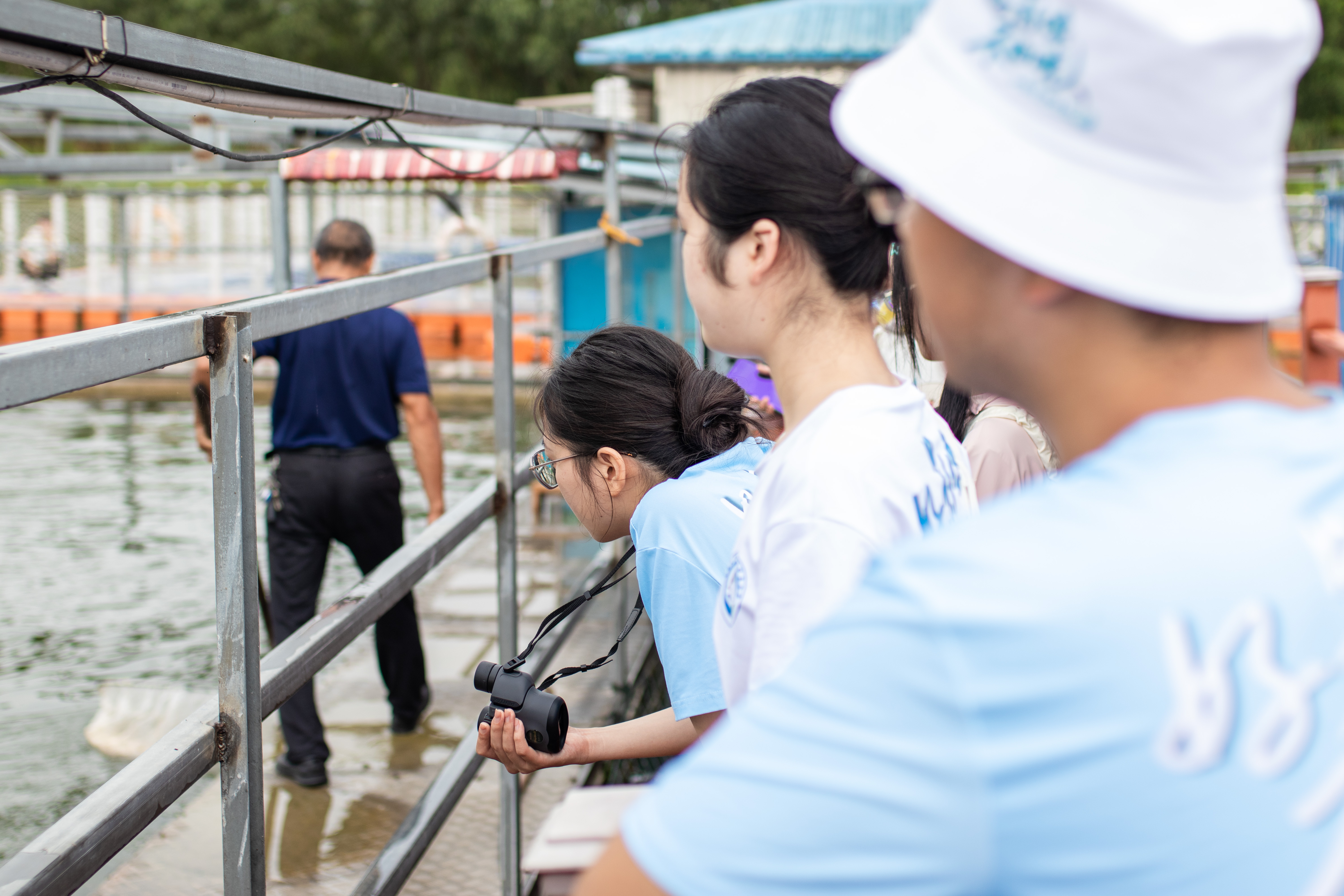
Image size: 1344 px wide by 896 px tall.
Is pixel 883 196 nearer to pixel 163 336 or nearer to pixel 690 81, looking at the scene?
pixel 163 336

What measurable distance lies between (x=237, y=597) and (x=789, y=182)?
36.2 inches

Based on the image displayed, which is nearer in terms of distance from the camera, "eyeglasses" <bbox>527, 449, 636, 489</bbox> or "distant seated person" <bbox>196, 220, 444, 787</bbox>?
"eyeglasses" <bbox>527, 449, 636, 489</bbox>

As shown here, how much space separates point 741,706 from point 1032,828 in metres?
0.17

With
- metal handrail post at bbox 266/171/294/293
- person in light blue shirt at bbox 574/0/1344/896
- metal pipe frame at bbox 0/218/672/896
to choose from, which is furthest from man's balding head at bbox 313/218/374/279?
person in light blue shirt at bbox 574/0/1344/896

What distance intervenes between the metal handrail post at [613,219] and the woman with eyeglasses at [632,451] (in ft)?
7.20

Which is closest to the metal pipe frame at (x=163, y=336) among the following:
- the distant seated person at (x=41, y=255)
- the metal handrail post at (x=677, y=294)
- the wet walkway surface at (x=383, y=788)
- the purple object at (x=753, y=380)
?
the wet walkway surface at (x=383, y=788)

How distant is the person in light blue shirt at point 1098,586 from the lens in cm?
61

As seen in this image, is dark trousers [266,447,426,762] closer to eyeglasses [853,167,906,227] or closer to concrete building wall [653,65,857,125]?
eyeglasses [853,167,906,227]

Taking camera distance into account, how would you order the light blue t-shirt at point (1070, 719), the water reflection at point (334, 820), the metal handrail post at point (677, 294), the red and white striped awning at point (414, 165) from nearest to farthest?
1. the light blue t-shirt at point (1070, 719)
2. the water reflection at point (334, 820)
3. the red and white striped awning at point (414, 165)
4. the metal handrail post at point (677, 294)

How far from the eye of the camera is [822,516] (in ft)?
3.40

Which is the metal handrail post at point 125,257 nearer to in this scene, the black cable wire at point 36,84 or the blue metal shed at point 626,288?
the blue metal shed at point 626,288

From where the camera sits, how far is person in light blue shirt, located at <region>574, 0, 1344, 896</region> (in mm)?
612

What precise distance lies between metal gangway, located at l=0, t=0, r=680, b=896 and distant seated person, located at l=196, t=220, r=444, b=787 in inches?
74.7

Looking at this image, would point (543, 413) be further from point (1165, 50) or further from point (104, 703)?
point (104, 703)
